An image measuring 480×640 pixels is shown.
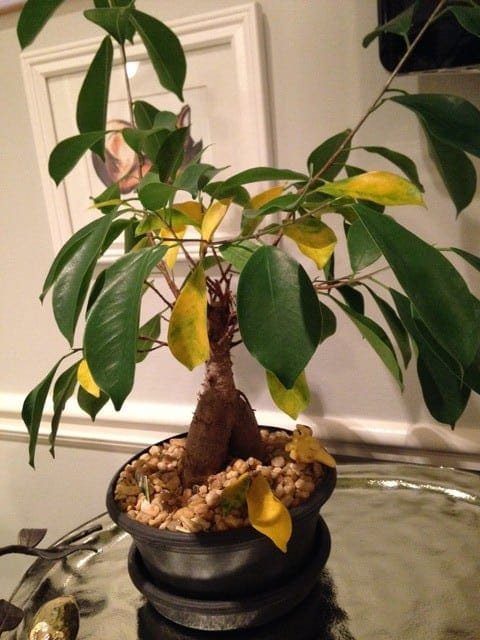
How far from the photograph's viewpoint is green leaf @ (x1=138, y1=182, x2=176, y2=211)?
408 millimetres

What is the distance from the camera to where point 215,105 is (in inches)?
31.7

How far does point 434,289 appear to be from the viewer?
33 centimetres

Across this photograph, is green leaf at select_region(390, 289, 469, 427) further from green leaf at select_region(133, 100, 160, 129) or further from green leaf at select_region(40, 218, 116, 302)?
green leaf at select_region(133, 100, 160, 129)

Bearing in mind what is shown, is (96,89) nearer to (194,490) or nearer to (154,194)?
(154,194)

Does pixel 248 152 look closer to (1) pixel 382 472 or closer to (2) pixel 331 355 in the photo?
(2) pixel 331 355

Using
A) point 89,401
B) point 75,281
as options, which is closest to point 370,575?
point 89,401

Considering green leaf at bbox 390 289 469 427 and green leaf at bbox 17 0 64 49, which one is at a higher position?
green leaf at bbox 17 0 64 49

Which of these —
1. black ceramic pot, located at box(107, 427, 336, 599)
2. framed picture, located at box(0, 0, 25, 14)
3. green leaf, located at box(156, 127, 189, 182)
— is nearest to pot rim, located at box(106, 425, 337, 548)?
black ceramic pot, located at box(107, 427, 336, 599)

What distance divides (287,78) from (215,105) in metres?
0.11

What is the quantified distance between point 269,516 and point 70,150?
1.27 feet

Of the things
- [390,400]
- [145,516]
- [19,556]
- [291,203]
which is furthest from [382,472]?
[19,556]

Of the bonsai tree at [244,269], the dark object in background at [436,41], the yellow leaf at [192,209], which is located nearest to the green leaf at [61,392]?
the bonsai tree at [244,269]

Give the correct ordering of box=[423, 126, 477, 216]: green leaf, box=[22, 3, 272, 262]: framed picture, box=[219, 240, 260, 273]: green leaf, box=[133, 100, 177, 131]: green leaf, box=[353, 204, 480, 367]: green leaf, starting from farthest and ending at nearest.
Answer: box=[22, 3, 272, 262]: framed picture → box=[133, 100, 177, 131]: green leaf → box=[423, 126, 477, 216]: green leaf → box=[219, 240, 260, 273]: green leaf → box=[353, 204, 480, 367]: green leaf

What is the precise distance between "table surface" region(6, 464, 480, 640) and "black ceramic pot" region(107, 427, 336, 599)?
0.07 m
